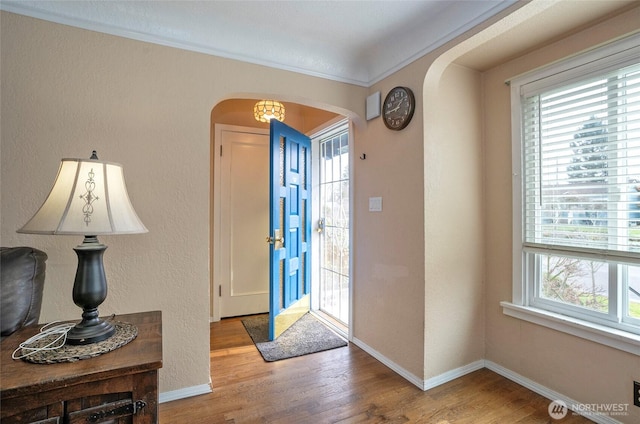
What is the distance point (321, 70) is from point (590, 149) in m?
1.81

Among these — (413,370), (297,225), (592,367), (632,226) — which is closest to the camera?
(632,226)

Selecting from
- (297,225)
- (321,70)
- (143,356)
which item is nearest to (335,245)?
(297,225)

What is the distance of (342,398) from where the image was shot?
1.90 meters

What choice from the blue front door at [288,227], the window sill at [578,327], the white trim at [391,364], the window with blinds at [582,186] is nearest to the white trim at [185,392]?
the blue front door at [288,227]

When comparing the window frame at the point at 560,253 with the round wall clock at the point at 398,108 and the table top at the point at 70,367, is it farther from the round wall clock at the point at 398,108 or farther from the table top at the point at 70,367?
the table top at the point at 70,367

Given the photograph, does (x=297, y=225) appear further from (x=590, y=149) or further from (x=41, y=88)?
(x=590, y=149)

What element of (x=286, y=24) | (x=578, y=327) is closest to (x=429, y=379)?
(x=578, y=327)

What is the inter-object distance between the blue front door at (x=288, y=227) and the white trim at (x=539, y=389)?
1.76 meters

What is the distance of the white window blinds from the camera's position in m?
1.63

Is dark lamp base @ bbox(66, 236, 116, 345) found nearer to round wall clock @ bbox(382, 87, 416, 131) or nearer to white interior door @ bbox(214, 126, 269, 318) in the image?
round wall clock @ bbox(382, 87, 416, 131)

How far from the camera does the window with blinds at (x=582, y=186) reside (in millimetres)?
1636

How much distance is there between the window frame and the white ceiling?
67cm

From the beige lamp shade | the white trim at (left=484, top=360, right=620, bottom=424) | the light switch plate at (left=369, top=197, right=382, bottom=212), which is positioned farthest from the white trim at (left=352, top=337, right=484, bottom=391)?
the beige lamp shade

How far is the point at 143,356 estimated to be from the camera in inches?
41.0
